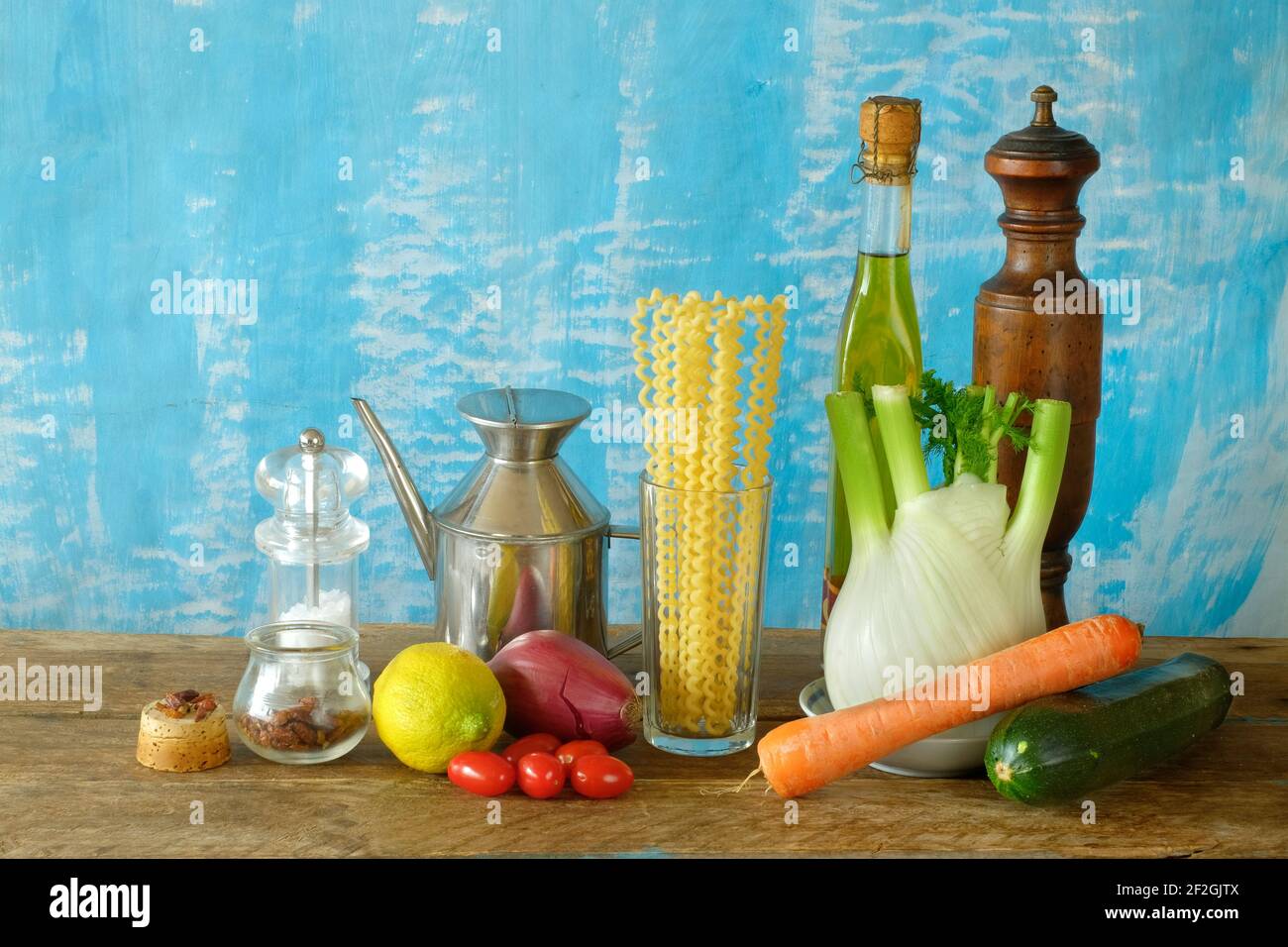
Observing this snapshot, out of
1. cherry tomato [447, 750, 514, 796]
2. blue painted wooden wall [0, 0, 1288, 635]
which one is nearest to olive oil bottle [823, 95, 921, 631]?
cherry tomato [447, 750, 514, 796]

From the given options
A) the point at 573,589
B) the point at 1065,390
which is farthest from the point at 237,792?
the point at 1065,390

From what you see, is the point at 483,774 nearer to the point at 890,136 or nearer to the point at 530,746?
the point at 530,746

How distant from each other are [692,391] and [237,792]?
410 mm

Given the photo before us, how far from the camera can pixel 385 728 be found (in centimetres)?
94

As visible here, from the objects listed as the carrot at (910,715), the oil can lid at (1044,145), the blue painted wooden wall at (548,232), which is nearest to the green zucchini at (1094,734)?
the carrot at (910,715)

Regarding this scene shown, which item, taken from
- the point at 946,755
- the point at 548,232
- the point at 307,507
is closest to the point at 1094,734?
the point at 946,755

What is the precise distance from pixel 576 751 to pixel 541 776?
4cm

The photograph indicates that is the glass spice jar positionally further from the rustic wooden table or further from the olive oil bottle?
the olive oil bottle

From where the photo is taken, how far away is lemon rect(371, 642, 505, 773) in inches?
36.4

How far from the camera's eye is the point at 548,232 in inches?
66.0

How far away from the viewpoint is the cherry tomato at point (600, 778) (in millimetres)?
911

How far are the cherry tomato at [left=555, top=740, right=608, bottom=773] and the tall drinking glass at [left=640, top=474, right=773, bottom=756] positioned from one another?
76 millimetres

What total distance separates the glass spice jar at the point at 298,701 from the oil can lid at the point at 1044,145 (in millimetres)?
612
